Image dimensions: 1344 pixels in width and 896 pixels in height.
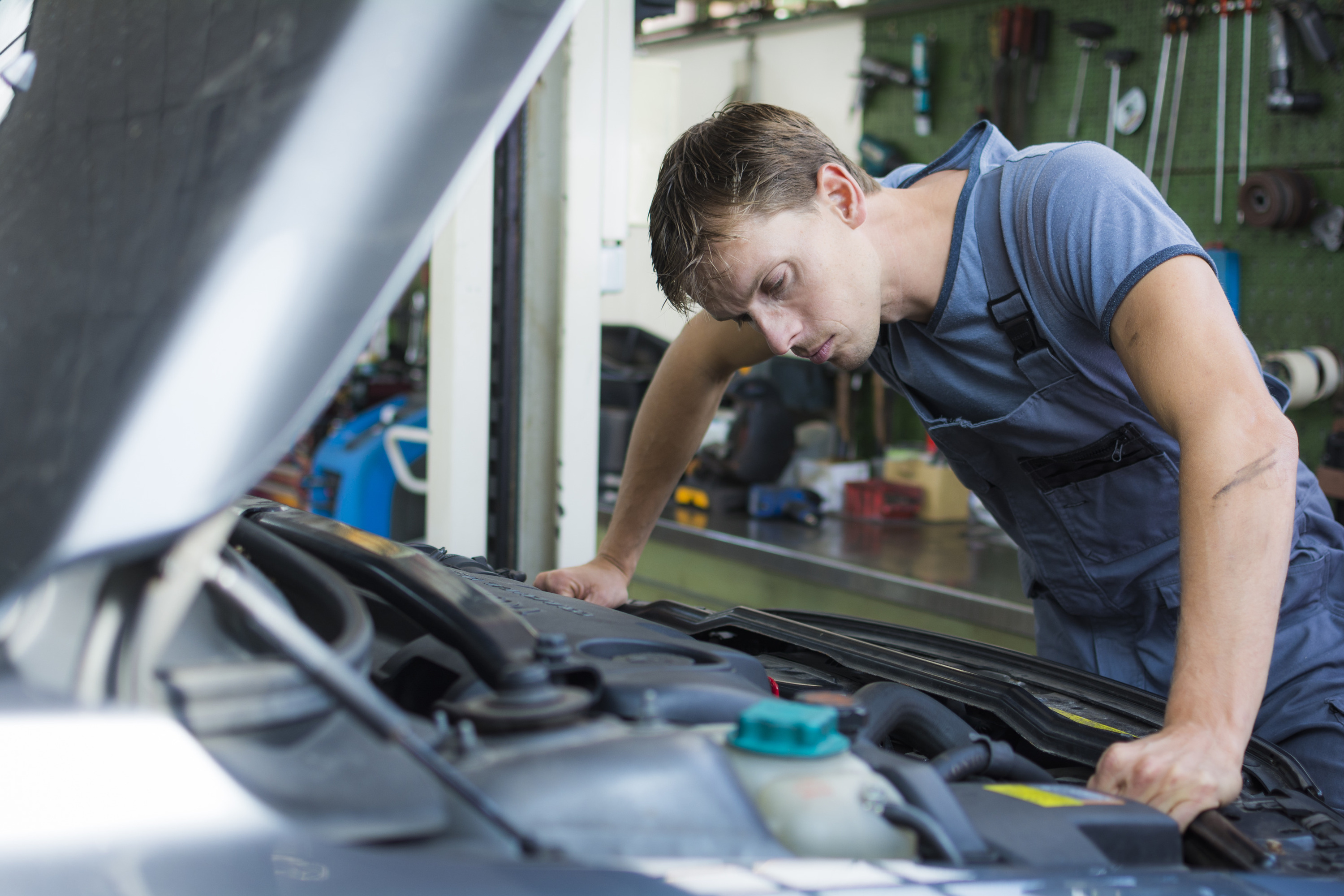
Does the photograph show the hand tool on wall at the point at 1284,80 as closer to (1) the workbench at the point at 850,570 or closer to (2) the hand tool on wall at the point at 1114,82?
(2) the hand tool on wall at the point at 1114,82

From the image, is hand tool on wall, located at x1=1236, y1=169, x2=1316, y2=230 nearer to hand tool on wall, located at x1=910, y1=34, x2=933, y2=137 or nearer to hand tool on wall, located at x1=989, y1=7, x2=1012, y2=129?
hand tool on wall, located at x1=989, y1=7, x2=1012, y2=129

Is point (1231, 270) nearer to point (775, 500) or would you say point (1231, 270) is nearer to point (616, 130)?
point (775, 500)

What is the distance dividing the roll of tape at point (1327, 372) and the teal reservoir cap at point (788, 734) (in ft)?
8.21

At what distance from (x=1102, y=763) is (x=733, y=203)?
2.03 feet

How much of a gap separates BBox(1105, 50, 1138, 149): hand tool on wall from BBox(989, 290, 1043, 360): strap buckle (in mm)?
2279

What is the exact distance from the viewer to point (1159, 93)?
318 centimetres

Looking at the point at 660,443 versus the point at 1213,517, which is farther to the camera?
the point at 660,443

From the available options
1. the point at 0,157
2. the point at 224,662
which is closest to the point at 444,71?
the point at 224,662

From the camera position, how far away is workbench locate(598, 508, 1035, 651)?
247cm

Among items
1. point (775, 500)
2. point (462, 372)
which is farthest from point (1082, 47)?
point (462, 372)

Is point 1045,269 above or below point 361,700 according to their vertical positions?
above

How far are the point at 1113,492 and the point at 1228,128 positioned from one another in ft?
7.26

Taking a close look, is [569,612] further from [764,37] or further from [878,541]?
[764,37]

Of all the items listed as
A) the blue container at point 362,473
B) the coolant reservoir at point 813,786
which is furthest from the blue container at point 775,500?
the coolant reservoir at point 813,786
